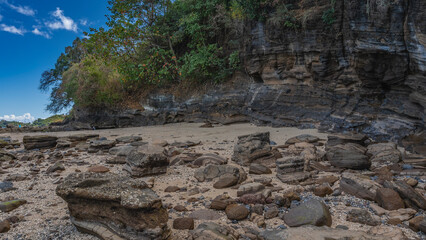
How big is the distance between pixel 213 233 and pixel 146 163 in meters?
2.47

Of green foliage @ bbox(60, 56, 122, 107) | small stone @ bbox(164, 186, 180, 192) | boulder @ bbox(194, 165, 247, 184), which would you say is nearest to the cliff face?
boulder @ bbox(194, 165, 247, 184)

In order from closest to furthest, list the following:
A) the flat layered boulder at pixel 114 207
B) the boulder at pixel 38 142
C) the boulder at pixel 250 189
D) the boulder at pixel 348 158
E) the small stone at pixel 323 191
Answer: the flat layered boulder at pixel 114 207 → the small stone at pixel 323 191 → the boulder at pixel 250 189 → the boulder at pixel 348 158 → the boulder at pixel 38 142

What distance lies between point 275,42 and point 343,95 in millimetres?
3315

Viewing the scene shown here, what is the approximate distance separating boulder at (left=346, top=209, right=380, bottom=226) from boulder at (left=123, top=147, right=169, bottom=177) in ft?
9.88

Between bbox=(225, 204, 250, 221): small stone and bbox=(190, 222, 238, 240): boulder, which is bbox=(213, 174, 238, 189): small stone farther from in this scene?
bbox=(190, 222, 238, 240): boulder

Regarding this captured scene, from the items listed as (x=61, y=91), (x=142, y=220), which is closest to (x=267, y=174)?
(x=142, y=220)

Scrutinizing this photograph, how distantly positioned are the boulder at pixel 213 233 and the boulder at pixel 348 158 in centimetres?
278

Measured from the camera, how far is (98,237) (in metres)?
2.52

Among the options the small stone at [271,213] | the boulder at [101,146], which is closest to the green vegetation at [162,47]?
the boulder at [101,146]

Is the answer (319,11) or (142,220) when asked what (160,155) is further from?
(319,11)

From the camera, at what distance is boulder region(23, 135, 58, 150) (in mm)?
8193

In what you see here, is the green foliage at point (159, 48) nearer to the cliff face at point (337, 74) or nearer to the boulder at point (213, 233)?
the cliff face at point (337, 74)

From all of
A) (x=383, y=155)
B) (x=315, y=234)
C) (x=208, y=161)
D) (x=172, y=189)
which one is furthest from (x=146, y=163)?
(x=383, y=155)

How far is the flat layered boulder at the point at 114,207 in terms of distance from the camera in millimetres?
2338
